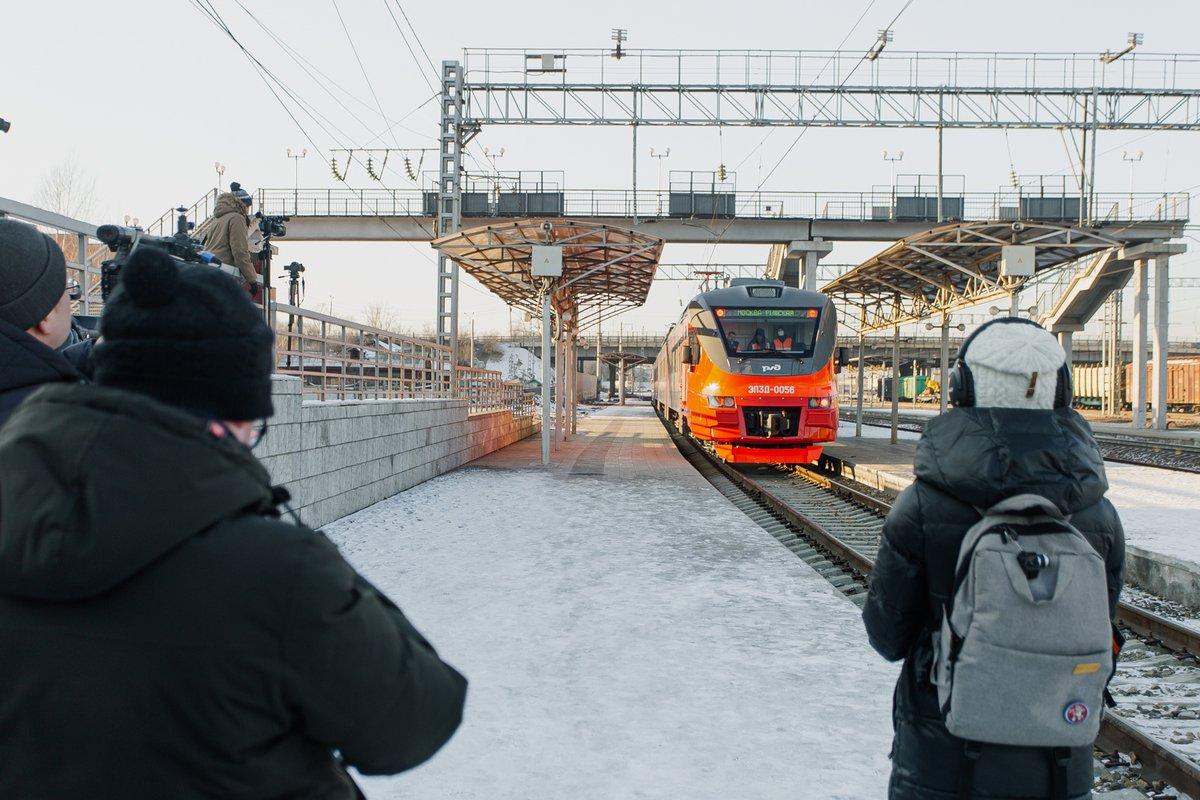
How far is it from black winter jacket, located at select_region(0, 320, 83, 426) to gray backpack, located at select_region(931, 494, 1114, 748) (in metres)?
2.30

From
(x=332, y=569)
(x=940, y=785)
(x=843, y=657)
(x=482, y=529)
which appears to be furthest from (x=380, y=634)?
(x=482, y=529)

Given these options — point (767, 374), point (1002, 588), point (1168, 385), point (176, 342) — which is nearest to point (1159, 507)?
point (767, 374)

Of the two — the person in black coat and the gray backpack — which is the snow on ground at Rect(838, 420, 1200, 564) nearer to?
the gray backpack

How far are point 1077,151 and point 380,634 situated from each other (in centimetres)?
2794

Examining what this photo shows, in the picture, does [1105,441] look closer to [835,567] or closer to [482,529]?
[835,567]

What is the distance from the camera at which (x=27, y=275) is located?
8.40 ft

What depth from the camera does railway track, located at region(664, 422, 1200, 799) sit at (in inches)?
163

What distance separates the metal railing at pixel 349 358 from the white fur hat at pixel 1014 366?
7386 millimetres

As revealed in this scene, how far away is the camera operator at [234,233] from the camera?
7.35m

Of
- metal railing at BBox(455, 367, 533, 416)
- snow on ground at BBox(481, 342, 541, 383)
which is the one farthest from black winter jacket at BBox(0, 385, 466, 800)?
snow on ground at BBox(481, 342, 541, 383)

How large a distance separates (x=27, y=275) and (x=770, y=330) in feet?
46.0

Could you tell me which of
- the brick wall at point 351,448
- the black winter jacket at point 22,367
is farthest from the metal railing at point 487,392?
the black winter jacket at point 22,367

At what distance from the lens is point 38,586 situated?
1191 millimetres

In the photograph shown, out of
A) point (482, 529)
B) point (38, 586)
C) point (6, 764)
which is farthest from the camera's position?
point (482, 529)
